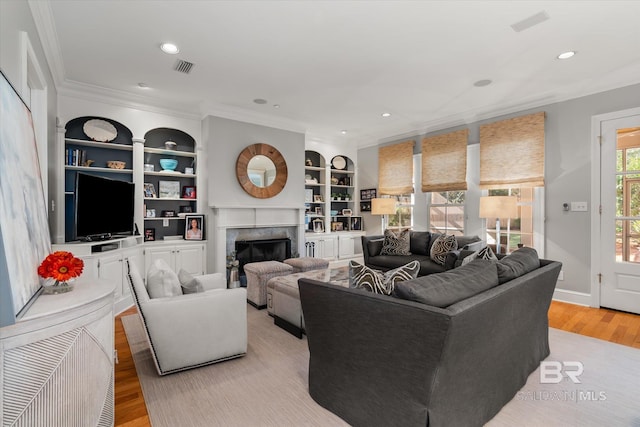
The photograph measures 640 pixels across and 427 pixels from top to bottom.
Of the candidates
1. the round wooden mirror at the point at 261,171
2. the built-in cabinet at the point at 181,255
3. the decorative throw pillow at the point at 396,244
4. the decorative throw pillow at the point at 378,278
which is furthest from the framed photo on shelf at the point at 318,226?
the decorative throw pillow at the point at 378,278

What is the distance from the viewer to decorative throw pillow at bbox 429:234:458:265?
4.33 metres

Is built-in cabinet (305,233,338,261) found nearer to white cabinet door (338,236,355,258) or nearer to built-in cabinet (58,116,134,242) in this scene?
white cabinet door (338,236,355,258)

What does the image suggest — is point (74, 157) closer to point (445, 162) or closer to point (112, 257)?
point (112, 257)

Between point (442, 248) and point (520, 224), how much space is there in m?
1.22

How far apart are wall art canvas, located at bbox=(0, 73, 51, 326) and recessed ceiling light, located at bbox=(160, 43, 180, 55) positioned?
1.47 meters

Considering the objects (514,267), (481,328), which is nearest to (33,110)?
(481,328)

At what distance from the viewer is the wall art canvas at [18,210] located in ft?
4.00

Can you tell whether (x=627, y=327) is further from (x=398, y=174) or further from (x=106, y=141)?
(x=106, y=141)

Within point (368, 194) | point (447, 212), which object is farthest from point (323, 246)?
point (447, 212)

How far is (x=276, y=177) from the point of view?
539 centimetres

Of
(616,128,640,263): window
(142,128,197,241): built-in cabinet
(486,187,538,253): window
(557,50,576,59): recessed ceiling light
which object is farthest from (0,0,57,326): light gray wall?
(616,128,640,263): window

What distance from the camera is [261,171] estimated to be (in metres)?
5.23

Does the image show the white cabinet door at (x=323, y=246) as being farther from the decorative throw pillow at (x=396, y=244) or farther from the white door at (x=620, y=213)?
the white door at (x=620, y=213)

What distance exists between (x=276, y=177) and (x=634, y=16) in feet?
14.7
